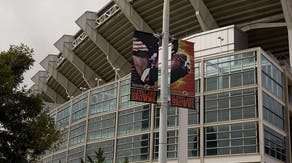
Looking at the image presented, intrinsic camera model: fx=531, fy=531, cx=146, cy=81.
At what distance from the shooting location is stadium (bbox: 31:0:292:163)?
132 feet

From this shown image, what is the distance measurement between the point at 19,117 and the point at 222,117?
28083 mm

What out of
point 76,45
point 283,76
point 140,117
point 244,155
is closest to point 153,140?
point 140,117

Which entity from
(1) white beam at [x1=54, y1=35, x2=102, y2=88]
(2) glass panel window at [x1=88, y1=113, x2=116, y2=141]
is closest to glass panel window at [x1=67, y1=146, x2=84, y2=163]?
(2) glass panel window at [x1=88, y1=113, x2=116, y2=141]

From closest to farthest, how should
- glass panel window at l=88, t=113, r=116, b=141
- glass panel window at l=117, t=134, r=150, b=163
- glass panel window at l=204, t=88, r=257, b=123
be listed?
glass panel window at l=204, t=88, r=257, b=123
glass panel window at l=117, t=134, r=150, b=163
glass panel window at l=88, t=113, r=116, b=141

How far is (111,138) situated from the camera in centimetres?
5103

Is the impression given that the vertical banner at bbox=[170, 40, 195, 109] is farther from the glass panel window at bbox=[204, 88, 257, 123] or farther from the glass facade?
the glass panel window at bbox=[204, 88, 257, 123]

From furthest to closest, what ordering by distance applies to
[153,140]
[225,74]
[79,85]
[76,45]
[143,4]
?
[79,85]
[76,45]
[143,4]
[153,140]
[225,74]

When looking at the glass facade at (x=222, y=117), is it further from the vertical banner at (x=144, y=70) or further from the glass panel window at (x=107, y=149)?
the vertical banner at (x=144, y=70)

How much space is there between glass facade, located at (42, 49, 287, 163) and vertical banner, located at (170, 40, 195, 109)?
66.6 ft

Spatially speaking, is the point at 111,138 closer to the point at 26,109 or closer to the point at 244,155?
the point at 244,155

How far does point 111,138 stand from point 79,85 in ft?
87.9

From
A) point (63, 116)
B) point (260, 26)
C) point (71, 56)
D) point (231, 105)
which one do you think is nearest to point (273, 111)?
point (231, 105)

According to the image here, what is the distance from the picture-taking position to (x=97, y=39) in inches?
2457

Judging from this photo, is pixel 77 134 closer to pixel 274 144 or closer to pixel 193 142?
pixel 193 142
